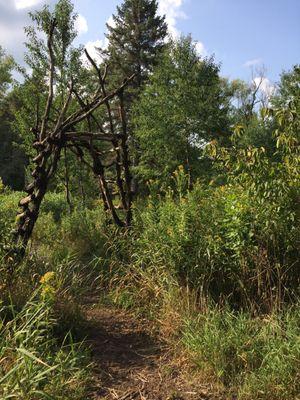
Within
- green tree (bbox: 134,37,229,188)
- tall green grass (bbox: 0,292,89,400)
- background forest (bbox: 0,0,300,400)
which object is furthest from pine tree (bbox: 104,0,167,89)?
tall green grass (bbox: 0,292,89,400)

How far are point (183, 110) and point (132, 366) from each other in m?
18.2

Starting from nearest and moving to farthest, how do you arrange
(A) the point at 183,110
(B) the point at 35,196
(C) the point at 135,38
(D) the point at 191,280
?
(D) the point at 191,280, (B) the point at 35,196, (A) the point at 183,110, (C) the point at 135,38

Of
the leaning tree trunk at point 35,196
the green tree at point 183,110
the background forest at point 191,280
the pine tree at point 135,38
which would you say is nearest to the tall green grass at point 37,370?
the background forest at point 191,280

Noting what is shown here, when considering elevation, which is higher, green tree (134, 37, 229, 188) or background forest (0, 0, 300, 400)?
green tree (134, 37, 229, 188)

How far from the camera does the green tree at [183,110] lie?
21125mm

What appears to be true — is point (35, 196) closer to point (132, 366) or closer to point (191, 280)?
point (191, 280)

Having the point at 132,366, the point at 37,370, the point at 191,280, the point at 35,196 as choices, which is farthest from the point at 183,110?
the point at 37,370

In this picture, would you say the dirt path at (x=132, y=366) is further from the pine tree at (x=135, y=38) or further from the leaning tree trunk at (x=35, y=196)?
the pine tree at (x=135, y=38)

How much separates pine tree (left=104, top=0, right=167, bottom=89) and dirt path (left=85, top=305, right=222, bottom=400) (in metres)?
30.9

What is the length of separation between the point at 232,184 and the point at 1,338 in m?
2.86

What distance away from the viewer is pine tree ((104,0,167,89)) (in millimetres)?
34562

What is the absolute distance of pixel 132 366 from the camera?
3.75m

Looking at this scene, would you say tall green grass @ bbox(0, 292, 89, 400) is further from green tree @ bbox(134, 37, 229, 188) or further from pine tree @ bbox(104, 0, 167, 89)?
pine tree @ bbox(104, 0, 167, 89)

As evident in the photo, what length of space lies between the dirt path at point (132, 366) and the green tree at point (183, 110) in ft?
53.9
